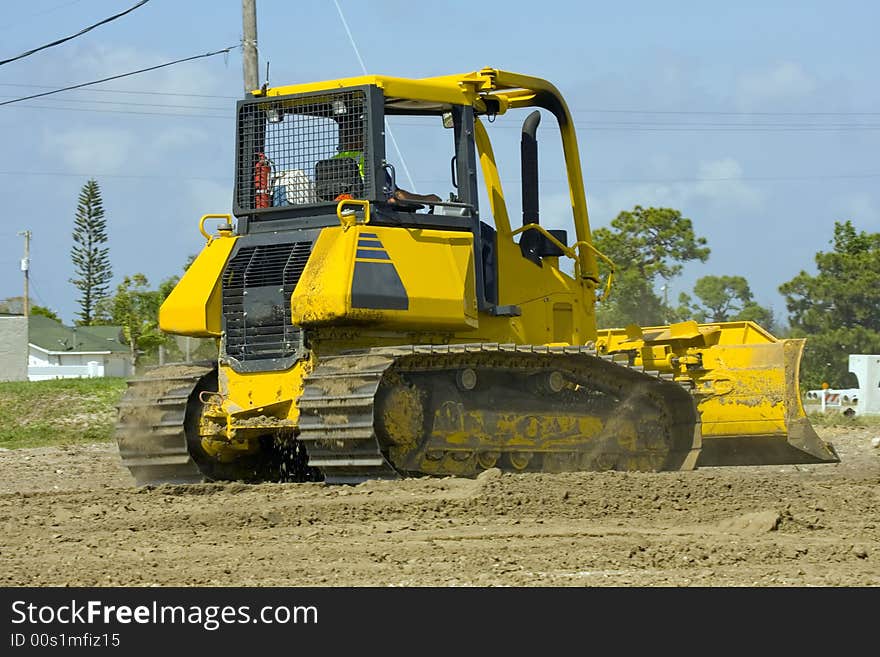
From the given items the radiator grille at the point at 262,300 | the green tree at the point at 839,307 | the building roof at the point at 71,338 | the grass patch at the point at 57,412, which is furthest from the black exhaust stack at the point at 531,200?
the building roof at the point at 71,338

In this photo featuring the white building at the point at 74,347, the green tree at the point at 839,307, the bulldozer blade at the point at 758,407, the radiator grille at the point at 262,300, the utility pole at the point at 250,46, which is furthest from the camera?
the white building at the point at 74,347

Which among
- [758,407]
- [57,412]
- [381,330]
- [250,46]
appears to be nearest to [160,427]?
[381,330]

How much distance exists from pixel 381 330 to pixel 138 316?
141 feet

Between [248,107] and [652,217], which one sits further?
[652,217]

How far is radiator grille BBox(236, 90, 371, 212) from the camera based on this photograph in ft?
38.4

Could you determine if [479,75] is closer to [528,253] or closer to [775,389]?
[528,253]

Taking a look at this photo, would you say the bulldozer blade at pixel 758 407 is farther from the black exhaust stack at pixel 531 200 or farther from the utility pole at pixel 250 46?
the utility pole at pixel 250 46

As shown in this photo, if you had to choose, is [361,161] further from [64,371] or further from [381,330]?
[64,371]

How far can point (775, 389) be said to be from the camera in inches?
554

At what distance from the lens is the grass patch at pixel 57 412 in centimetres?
2308

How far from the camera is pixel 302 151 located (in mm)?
12102

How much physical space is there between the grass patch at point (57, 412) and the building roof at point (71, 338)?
38402 millimetres
